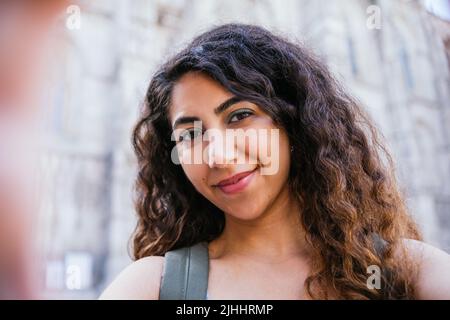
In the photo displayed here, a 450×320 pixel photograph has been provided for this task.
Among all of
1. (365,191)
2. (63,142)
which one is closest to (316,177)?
(365,191)

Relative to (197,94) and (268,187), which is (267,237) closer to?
(268,187)

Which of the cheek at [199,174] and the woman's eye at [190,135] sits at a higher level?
the woman's eye at [190,135]

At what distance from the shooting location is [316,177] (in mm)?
719

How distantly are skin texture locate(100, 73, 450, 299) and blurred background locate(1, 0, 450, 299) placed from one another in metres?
3.80

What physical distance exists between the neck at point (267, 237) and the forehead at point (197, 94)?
226mm

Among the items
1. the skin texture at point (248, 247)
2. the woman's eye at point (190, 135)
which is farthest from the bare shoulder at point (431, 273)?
the woman's eye at point (190, 135)

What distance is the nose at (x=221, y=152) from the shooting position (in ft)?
2.01

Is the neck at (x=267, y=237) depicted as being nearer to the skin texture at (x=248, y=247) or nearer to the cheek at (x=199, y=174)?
the skin texture at (x=248, y=247)

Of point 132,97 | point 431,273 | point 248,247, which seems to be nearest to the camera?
point 431,273

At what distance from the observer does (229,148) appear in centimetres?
62

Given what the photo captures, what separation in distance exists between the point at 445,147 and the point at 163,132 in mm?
5740

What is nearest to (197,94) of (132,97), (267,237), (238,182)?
(238,182)

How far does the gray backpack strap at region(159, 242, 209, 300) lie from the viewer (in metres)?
0.57

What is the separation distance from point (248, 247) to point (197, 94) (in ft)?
0.98
